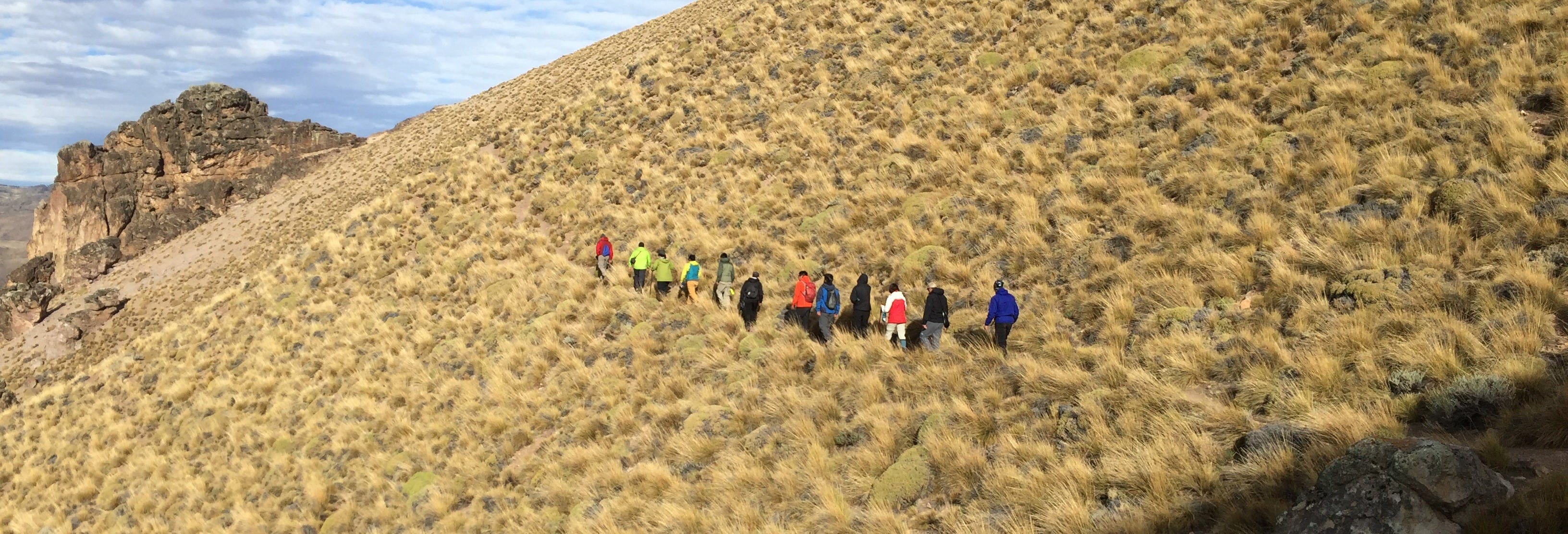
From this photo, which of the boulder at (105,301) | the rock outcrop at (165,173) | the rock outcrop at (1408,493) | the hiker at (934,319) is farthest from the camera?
the rock outcrop at (165,173)

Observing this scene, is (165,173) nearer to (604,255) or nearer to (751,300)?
(604,255)

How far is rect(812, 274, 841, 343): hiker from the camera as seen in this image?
10.5 m

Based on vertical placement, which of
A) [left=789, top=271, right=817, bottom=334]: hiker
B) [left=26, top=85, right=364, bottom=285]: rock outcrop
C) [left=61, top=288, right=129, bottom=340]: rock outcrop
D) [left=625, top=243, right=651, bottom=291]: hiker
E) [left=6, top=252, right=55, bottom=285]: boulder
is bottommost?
[left=61, top=288, right=129, bottom=340]: rock outcrop

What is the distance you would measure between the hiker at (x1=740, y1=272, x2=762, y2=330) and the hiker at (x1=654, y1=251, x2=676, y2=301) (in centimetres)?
238

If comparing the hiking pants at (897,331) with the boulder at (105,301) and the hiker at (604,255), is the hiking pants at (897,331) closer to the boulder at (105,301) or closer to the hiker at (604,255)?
the hiker at (604,255)

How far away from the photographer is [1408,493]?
3.92 m

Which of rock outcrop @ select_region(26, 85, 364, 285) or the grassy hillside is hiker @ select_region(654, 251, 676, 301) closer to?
the grassy hillside

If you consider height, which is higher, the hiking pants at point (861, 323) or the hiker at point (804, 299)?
the hiker at point (804, 299)

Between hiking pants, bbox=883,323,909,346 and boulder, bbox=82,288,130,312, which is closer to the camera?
hiking pants, bbox=883,323,909,346

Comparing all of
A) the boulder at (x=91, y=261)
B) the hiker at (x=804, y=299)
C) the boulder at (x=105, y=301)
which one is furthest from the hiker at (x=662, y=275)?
the boulder at (x=91, y=261)

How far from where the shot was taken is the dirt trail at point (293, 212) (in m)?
30.6

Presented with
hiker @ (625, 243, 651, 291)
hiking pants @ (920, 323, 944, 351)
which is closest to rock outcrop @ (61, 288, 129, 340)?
hiker @ (625, 243, 651, 291)

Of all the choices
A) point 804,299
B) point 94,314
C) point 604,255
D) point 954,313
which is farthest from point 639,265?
point 94,314

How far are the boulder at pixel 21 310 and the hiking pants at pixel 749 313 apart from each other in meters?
41.5
